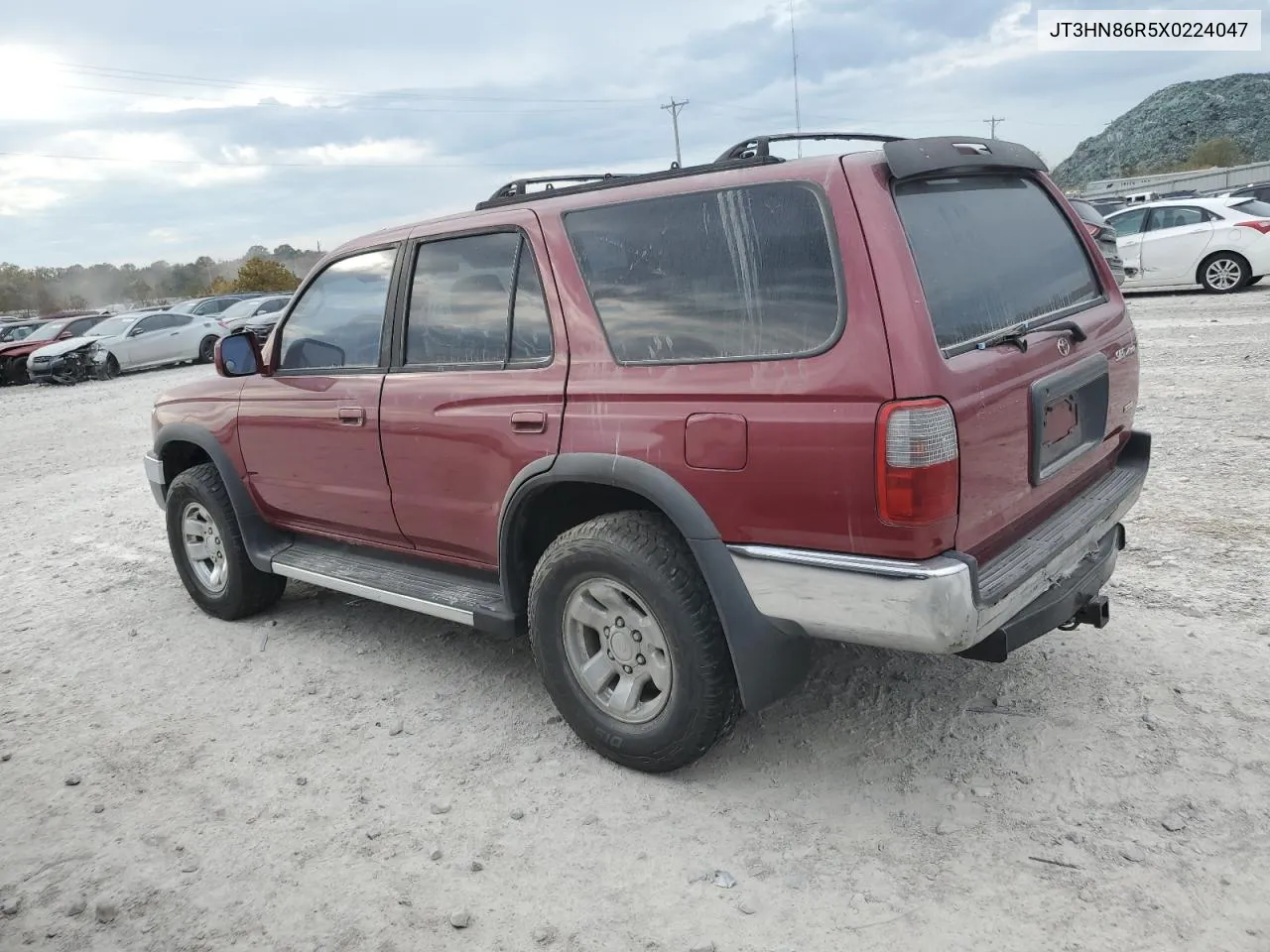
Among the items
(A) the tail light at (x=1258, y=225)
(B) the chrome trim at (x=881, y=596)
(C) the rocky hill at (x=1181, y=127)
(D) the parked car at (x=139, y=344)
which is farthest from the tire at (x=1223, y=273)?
(C) the rocky hill at (x=1181, y=127)

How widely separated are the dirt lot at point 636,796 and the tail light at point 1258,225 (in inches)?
452

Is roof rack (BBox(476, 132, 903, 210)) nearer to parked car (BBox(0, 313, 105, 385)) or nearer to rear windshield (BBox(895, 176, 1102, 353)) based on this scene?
rear windshield (BBox(895, 176, 1102, 353))

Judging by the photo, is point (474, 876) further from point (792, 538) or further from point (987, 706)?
point (987, 706)

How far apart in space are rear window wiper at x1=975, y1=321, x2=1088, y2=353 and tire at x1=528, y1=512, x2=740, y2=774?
1.08 m

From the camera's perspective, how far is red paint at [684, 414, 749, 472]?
2789mm

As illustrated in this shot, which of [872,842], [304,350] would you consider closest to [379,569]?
[304,350]

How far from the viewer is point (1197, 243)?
14.6 metres

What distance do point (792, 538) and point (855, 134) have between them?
1362mm

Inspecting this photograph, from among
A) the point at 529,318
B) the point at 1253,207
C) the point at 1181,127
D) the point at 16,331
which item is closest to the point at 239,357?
the point at 529,318

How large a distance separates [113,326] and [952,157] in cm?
2299

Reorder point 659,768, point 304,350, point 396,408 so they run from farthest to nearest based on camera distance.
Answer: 1. point 304,350
2. point 396,408
3. point 659,768

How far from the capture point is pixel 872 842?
2.81 meters

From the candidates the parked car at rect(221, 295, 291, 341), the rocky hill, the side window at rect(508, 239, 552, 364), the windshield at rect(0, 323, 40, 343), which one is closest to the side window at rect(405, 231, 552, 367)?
the side window at rect(508, 239, 552, 364)

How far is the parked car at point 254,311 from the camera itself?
2300cm
